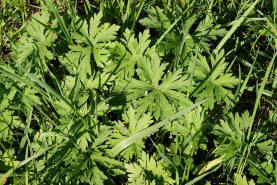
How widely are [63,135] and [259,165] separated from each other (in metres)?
1.49

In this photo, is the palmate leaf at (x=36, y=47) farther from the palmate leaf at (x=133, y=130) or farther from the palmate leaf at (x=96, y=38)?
the palmate leaf at (x=133, y=130)

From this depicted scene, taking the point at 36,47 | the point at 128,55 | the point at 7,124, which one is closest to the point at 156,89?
the point at 128,55

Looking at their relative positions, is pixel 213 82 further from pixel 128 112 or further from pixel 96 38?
pixel 96 38

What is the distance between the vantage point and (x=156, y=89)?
245cm

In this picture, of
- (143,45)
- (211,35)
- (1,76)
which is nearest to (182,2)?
(211,35)

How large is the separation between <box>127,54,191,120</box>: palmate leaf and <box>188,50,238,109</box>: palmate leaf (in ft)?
0.44

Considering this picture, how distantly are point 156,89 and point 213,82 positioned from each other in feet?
1.59

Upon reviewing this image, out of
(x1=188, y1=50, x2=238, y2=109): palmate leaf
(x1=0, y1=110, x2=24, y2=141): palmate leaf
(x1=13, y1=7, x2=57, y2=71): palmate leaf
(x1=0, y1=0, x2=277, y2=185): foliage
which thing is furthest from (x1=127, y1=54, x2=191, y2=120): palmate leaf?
(x1=0, y1=110, x2=24, y2=141): palmate leaf

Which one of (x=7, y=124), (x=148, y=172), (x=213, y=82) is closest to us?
(x=148, y=172)

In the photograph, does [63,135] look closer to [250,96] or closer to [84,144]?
[84,144]

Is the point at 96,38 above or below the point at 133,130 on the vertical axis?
above

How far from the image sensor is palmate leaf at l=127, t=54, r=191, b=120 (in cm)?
239

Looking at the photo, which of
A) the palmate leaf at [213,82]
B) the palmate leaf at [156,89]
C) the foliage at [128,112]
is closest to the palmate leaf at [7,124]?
the foliage at [128,112]

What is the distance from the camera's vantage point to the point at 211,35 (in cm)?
282
